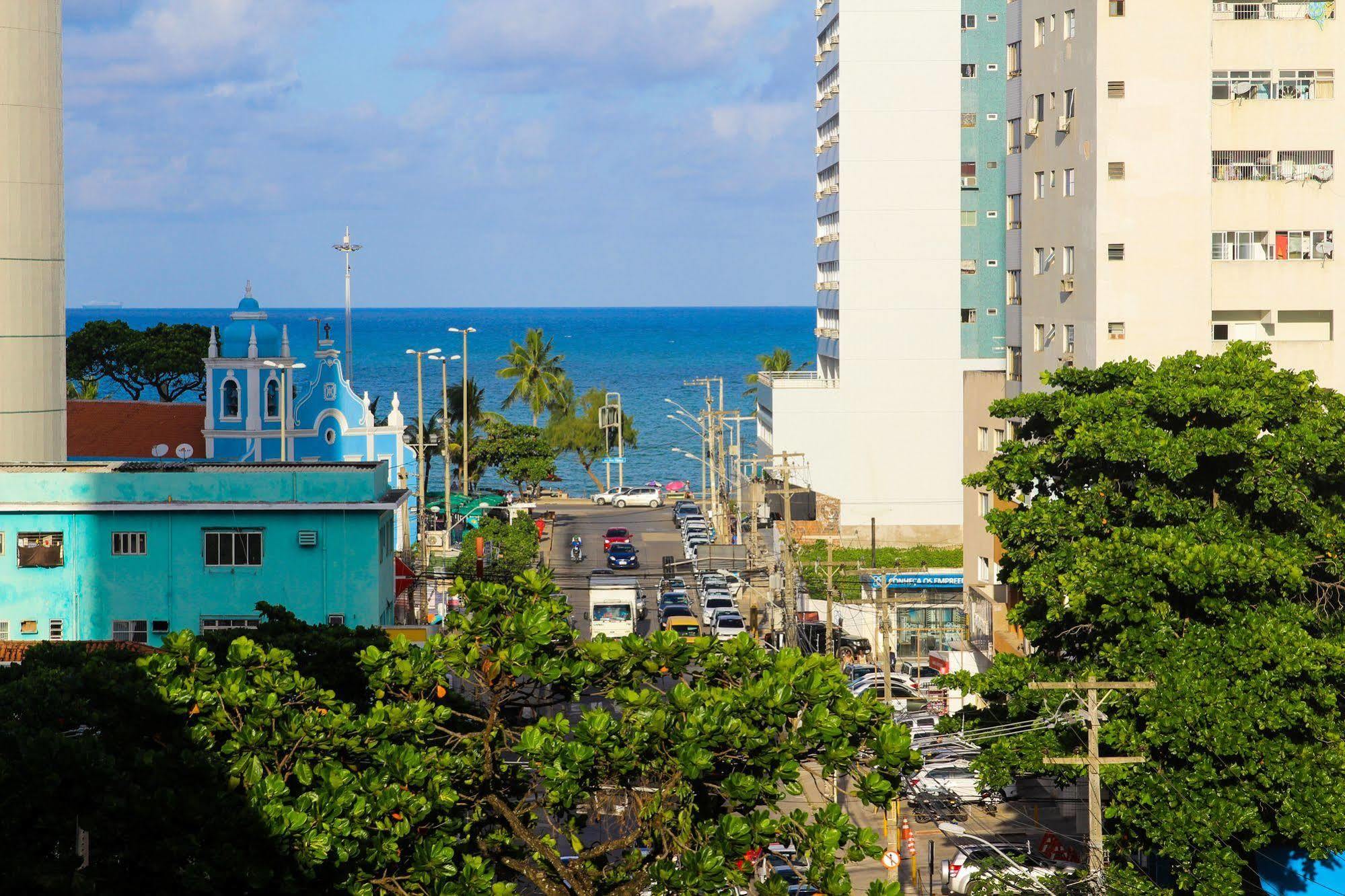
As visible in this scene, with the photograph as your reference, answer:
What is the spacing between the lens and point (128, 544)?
4247cm

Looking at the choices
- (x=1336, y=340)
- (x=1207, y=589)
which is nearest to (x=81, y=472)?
(x=1207, y=589)

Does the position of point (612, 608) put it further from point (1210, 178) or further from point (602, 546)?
point (1210, 178)

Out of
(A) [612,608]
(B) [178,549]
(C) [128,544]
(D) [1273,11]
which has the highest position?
(D) [1273,11]

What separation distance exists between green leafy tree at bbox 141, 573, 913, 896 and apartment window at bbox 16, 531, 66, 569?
2229cm

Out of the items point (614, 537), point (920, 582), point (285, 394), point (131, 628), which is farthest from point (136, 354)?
point (131, 628)

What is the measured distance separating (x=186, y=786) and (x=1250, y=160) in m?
39.9

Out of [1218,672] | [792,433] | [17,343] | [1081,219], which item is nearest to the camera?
[1218,672]

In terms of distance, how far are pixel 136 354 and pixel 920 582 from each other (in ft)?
214

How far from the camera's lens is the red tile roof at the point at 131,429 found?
7631cm

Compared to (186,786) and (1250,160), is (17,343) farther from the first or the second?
(1250,160)

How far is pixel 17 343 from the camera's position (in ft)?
158

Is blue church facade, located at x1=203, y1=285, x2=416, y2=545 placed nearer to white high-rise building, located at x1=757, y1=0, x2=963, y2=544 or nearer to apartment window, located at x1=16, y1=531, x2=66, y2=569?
white high-rise building, located at x1=757, y1=0, x2=963, y2=544

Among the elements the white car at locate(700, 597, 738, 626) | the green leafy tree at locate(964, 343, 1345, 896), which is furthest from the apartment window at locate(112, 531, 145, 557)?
the white car at locate(700, 597, 738, 626)

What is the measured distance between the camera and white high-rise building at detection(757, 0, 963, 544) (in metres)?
91.0
